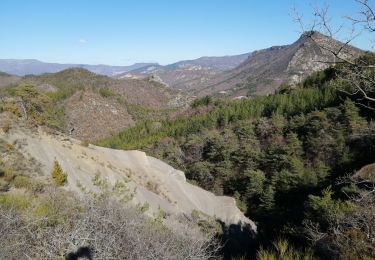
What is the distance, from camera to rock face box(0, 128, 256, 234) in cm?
2319

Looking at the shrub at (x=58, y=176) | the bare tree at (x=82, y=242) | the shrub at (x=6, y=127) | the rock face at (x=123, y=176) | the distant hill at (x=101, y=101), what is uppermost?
the bare tree at (x=82, y=242)

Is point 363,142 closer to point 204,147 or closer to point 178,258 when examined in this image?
point 204,147

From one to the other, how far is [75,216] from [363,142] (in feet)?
128

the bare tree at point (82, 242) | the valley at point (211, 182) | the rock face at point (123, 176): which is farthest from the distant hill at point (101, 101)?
the bare tree at point (82, 242)

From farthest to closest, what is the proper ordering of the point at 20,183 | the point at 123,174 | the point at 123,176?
1. the point at 123,174
2. the point at 123,176
3. the point at 20,183

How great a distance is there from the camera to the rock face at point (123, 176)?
23188 mm

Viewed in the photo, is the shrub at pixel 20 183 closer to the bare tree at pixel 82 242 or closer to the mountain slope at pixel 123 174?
the mountain slope at pixel 123 174

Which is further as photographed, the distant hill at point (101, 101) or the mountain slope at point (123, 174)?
the distant hill at point (101, 101)

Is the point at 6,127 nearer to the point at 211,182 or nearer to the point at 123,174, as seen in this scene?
the point at 123,174

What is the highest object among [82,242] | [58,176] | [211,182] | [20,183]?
[82,242]

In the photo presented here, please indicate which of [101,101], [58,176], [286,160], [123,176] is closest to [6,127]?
[58,176]

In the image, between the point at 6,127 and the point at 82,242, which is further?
the point at 6,127

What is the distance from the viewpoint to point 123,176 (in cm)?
2917

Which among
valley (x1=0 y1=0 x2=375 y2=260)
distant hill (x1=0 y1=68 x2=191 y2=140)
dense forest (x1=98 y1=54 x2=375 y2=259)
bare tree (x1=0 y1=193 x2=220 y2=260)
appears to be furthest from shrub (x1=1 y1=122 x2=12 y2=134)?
distant hill (x1=0 y1=68 x2=191 y2=140)
